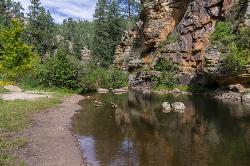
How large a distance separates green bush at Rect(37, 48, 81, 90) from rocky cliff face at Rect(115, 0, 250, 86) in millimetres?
21424

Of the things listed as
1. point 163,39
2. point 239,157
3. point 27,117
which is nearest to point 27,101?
point 27,117

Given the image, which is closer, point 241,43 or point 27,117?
point 27,117

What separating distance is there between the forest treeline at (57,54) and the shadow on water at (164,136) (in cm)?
2080

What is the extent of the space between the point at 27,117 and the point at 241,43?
39340mm

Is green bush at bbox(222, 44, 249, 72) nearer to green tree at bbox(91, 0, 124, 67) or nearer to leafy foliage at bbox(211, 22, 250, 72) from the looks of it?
leafy foliage at bbox(211, 22, 250, 72)

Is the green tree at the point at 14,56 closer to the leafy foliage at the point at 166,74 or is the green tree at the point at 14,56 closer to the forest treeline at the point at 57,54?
the forest treeline at the point at 57,54

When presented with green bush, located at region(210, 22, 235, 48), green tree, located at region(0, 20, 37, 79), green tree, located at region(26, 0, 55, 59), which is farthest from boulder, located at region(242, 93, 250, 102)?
green tree, located at region(26, 0, 55, 59)

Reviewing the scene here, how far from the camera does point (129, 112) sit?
153 ft

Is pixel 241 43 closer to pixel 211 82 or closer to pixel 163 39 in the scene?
pixel 211 82

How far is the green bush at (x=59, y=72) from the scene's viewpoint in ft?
220

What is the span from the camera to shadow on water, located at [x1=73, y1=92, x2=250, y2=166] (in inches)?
987

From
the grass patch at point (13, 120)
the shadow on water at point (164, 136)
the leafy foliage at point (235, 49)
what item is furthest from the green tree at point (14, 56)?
the leafy foliage at point (235, 49)

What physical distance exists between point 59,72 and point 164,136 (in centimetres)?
3899

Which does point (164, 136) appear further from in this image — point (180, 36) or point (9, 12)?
point (9, 12)
